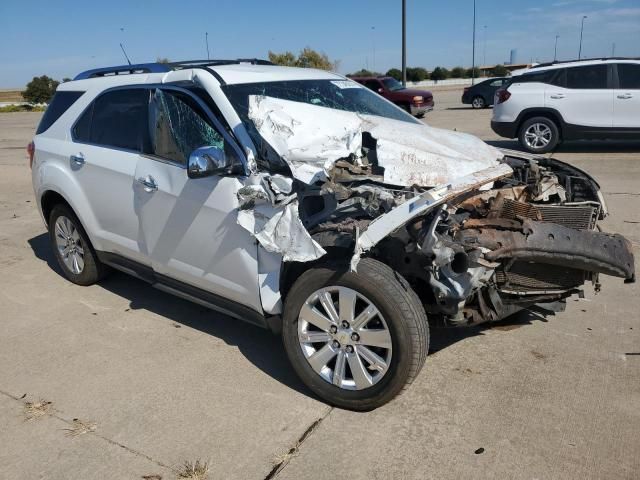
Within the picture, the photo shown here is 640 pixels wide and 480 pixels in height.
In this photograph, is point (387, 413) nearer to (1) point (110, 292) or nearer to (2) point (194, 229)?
(2) point (194, 229)

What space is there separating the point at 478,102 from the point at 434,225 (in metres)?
23.2

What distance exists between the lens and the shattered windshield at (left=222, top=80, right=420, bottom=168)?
143 inches

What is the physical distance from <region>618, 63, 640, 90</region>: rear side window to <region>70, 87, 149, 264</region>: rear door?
952 cm

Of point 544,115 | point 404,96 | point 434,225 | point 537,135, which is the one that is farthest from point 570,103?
point 404,96

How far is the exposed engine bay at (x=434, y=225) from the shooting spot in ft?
9.68

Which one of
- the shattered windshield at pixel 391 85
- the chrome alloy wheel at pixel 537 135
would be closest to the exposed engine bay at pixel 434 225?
the chrome alloy wheel at pixel 537 135

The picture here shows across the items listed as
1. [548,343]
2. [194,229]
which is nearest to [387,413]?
[548,343]

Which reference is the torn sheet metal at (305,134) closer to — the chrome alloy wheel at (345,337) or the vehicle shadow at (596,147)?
the chrome alloy wheel at (345,337)

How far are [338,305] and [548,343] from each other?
65.5 inches

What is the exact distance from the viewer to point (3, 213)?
8336 millimetres

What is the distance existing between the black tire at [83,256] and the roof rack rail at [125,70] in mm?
1178

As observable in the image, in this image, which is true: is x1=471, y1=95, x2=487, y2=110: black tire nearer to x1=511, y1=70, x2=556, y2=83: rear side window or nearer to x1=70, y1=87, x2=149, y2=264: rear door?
x1=511, y1=70, x2=556, y2=83: rear side window

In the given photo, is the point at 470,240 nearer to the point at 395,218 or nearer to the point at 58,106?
the point at 395,218

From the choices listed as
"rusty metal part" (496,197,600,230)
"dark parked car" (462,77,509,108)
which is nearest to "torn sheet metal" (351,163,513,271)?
"rusty metal part" (496,197,600,230)
